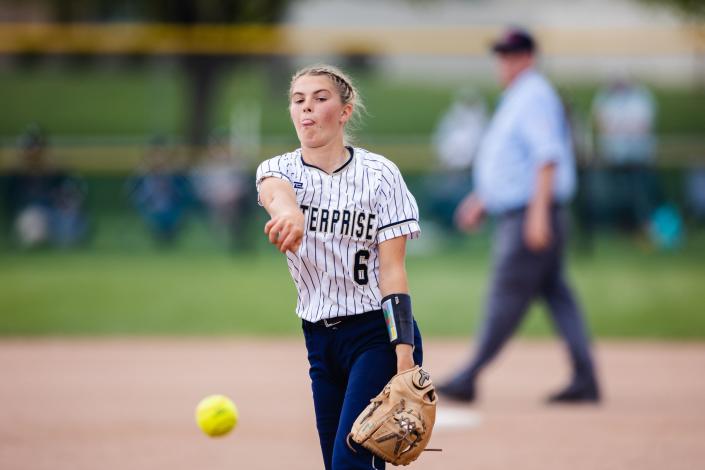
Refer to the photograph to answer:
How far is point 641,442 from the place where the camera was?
5906mm

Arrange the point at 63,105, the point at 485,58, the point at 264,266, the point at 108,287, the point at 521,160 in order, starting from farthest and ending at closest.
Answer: the point at 63,105, the point at 485,58, the point at 264,266, the point at 108,287, the point at 521,160

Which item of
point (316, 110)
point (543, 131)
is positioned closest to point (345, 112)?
point (316, 110)

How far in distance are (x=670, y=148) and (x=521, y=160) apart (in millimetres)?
11483

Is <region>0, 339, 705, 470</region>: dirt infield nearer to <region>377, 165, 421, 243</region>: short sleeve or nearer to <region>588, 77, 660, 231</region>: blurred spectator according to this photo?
<region>377, 165, 421, 243</region>: short sleeve

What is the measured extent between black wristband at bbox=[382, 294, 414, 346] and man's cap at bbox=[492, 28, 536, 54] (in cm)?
367

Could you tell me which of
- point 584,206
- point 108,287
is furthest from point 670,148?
point 108,287

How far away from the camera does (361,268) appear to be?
12.6 ft

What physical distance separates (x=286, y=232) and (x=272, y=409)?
12.6 ft

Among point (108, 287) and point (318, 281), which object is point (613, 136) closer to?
point (108, 287)

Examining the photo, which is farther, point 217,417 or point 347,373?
point 217,417

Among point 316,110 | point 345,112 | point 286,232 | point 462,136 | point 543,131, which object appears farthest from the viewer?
point 462,136

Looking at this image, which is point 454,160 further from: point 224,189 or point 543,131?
point 543,131

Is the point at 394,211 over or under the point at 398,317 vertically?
over

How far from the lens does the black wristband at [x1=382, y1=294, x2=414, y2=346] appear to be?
369cm
